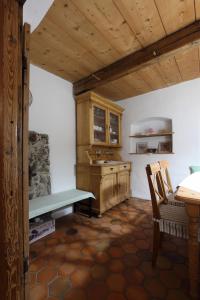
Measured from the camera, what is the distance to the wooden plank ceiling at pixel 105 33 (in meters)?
1.47

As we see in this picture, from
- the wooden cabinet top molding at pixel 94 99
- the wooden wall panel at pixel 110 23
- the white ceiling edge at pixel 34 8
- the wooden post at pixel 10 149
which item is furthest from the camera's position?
the wooden cabinet top molding at pixel 94 99

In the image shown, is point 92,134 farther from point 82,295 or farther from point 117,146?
point 82,295

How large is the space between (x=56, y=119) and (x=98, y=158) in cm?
120

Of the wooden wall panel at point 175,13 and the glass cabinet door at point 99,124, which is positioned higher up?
the wooden wall panel at point 175,13

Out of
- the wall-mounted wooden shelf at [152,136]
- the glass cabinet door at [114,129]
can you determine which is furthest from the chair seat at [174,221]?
the glass cabinet door at [114,129]

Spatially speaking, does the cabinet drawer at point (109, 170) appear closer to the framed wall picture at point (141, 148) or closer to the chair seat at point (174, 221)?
the framed wall picture at point (141, 148)

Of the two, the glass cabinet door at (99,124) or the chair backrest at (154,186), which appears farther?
the glass cabinet door at (99,124)

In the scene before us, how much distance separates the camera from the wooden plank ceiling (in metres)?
1.47

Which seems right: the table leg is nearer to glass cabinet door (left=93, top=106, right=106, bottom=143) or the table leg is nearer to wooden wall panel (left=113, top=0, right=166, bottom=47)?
wooden wall panel (left=113, top=0, right=166, bottom=47)

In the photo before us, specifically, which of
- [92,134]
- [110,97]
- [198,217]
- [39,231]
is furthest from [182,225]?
[110,97]

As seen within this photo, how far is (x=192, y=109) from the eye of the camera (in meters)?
2.88

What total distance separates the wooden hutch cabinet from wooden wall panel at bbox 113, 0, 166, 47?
1204 millimetres

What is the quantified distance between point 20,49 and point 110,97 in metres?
3.07

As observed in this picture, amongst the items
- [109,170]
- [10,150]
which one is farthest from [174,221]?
[109,170]
